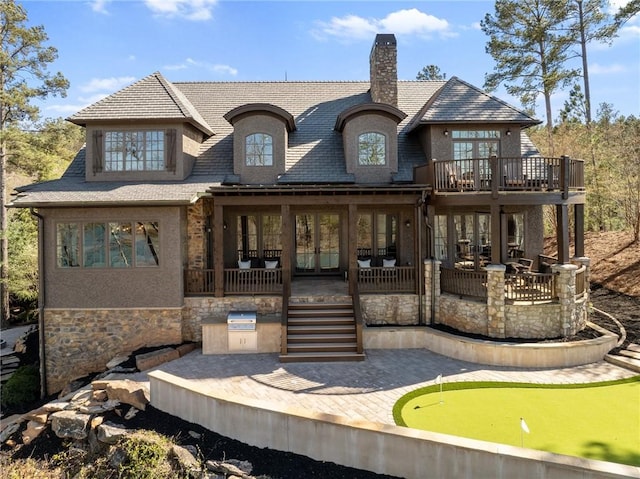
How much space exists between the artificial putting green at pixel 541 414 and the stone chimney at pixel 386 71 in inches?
431

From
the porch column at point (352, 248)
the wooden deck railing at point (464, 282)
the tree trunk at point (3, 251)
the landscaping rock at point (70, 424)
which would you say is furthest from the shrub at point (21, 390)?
the wooden deck railing at point (464, 282)

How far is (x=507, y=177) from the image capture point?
11.6 m

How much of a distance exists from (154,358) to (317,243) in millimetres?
6665

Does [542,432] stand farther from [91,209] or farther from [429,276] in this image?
[91,209]

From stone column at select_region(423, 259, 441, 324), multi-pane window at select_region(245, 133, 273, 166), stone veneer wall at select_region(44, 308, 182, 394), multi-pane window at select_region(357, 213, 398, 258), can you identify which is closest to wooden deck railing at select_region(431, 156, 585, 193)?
stone column at select_region(423, 259, 441, 324)

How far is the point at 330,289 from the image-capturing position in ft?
40.6

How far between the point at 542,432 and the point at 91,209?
1207cm

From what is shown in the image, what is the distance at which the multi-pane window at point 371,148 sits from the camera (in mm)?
13789

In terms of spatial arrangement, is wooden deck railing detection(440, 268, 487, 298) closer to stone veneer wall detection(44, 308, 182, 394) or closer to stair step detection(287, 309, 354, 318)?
stair step detection(287, 309, 354, 318)

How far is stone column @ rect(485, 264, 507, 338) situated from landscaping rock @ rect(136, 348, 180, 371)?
28.0 ft

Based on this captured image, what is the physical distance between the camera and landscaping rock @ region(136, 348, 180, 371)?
10.1m

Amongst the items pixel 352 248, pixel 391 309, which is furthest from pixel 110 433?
pixel 391 309

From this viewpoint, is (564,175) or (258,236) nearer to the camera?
(564,175)

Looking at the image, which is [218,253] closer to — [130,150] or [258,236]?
[258,236]
